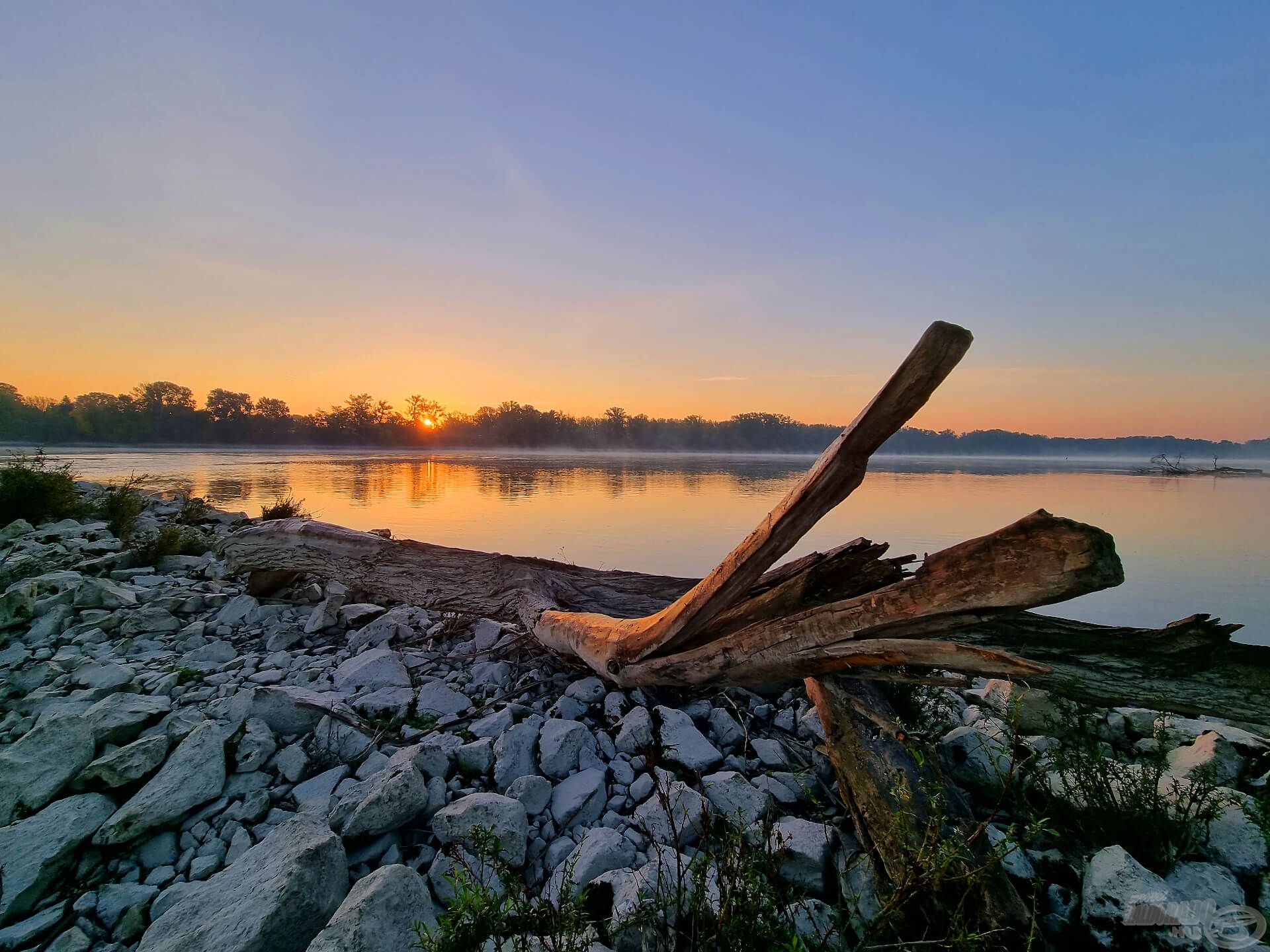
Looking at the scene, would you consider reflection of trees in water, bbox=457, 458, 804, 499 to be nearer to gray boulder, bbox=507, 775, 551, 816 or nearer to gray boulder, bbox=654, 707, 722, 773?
gray boulder, bbox=654, 707, 722, 773

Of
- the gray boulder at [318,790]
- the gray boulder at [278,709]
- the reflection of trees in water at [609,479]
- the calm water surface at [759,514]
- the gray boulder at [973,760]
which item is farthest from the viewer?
the reflection of trees in water at [609,479]

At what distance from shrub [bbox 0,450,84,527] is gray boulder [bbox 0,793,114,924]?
8.39 meters

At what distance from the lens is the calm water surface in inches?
301

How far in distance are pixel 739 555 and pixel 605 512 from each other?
11.1 meters

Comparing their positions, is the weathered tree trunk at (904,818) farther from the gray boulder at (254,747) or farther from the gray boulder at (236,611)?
the gray boulder at (236,611)

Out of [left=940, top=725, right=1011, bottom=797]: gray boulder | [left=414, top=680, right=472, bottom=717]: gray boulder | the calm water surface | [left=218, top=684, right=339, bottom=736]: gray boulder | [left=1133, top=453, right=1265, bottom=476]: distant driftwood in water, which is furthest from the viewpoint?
[left=1133, top=453, right=1265, bottom=476]: distant driftwood in water

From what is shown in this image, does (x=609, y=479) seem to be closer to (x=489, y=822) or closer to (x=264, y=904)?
(x=489, y=822)

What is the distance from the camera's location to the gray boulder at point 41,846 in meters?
1.92

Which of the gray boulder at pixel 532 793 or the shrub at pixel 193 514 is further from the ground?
the shrub at pixel 193 514

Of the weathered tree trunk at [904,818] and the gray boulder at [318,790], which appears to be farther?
the gray boulder at [318,790]

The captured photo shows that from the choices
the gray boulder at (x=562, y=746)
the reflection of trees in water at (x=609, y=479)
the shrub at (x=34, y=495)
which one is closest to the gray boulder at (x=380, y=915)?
the gray boulder at (x=562, y=746)

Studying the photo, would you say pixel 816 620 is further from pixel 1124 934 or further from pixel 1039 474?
pixel 1039 474

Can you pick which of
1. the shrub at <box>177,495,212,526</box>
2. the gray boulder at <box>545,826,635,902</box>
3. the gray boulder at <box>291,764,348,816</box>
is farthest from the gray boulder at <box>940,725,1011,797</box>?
the shrub at <box>177,495,212,526</box>

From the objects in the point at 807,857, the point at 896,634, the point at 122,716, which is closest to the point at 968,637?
the point at 896,634
